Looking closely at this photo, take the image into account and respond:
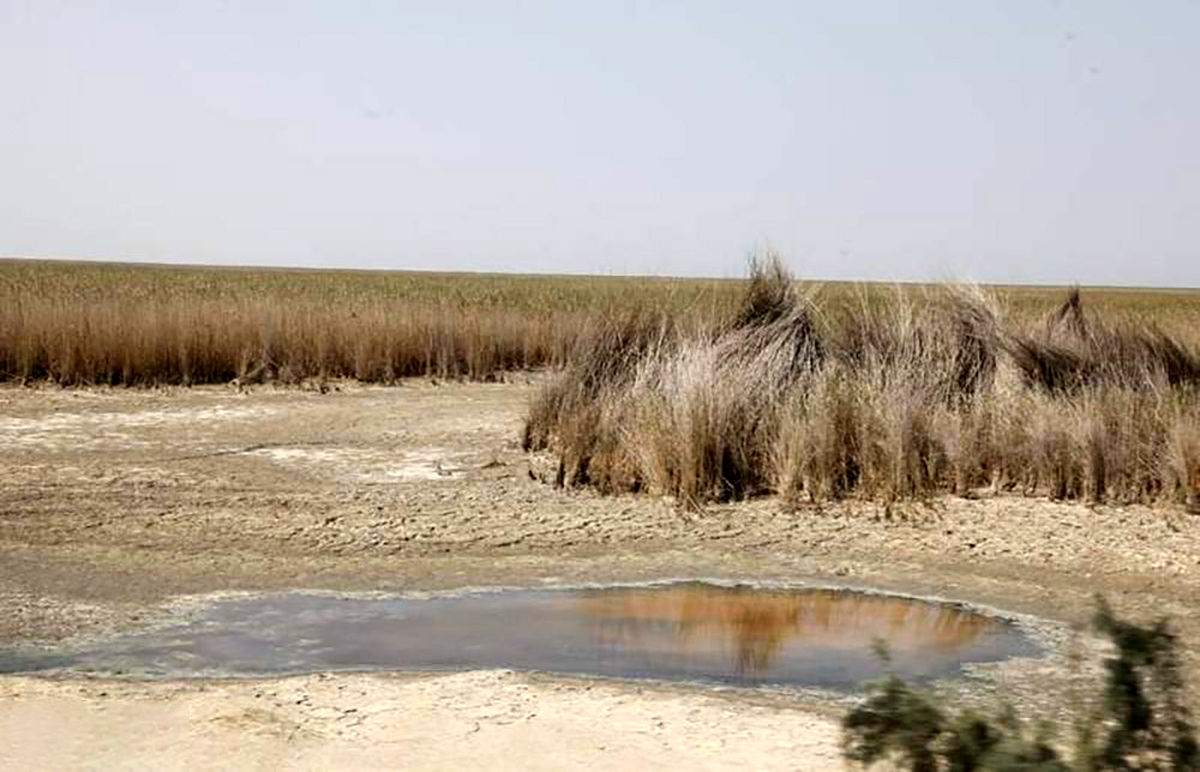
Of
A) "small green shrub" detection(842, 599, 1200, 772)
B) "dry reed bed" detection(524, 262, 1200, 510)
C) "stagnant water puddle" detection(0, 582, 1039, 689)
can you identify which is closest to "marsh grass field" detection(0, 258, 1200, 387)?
"dry reed bed" detection(524, 262, 1200, 510)

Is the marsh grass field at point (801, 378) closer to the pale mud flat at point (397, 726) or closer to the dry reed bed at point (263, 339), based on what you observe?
the dry reed bed at point (263, 339)

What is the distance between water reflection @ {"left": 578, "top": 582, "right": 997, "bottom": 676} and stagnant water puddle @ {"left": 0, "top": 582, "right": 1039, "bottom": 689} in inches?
0.5

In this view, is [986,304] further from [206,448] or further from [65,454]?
[65,454]

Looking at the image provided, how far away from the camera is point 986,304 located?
48.8 ft

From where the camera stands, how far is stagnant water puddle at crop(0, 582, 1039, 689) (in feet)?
22.6

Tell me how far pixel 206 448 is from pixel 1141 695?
10.9m

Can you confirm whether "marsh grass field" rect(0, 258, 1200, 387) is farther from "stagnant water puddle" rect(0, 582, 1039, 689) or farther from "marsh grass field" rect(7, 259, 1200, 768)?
"stagnant water puddle" rect(0, 582, 1039, 689)

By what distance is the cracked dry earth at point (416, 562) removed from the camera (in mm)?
5617

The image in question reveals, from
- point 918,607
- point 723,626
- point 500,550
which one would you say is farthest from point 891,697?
point 500,550

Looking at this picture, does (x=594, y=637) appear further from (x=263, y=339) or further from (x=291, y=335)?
(x=291, y=335)

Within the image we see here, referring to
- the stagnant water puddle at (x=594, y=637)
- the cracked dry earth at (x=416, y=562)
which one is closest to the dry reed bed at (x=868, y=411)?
the cracked dry earth at (x=416, y=562)

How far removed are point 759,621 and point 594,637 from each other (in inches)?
42.9

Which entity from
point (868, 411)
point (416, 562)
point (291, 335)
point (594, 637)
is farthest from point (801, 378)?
point (291, 335)

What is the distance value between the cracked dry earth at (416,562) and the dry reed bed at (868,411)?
0.44 metres
